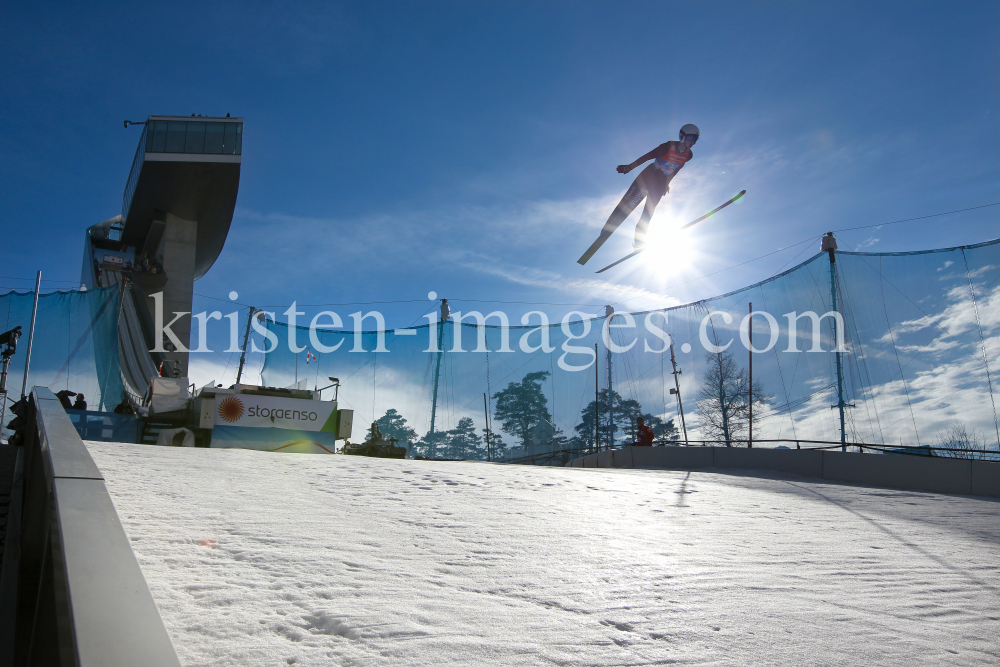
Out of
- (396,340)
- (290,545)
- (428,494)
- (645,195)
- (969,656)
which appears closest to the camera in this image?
(969,656)

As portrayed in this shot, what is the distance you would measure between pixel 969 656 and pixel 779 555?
1.82 m

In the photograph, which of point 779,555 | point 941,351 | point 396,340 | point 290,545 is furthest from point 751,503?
point 396,340

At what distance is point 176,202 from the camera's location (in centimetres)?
3275

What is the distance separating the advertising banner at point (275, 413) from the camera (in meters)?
17.7

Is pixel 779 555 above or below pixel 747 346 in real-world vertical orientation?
below

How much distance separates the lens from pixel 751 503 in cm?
764

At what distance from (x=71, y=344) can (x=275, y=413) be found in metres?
5.54

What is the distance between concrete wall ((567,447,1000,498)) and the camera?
37.4ft

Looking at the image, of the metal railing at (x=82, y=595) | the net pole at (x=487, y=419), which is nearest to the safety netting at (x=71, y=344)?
the net pole at (x=487, y=419)

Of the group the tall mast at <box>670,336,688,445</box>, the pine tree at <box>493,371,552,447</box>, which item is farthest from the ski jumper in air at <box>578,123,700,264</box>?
the pine tree at <box>493,371,552,447</box>

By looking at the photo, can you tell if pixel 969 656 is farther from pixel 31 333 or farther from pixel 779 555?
pixel 31 333

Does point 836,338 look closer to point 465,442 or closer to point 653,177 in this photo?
point 653,177

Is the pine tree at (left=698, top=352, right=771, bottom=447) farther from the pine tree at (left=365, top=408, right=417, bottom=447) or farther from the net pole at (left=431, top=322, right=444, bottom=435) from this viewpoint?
the pine tree at (left=365, top=408, right=417, bottom=447)

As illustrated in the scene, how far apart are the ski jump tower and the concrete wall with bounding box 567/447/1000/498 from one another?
22499 millimetres
